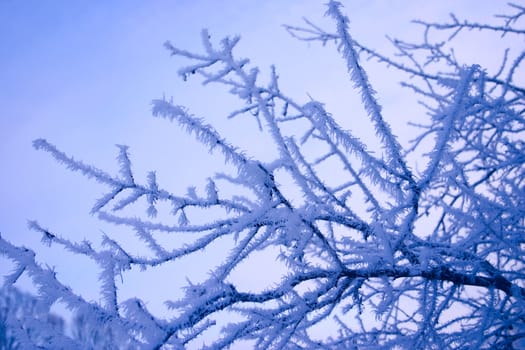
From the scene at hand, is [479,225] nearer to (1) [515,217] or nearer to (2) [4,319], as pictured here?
(1) [515,217]

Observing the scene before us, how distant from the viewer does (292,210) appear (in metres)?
1.65

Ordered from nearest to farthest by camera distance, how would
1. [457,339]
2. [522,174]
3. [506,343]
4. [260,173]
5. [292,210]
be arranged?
[260,173] → [292,210] → [457,339] → [506,343] → [522,174]

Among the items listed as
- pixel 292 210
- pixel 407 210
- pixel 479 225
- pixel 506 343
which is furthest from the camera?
pixel 506 343

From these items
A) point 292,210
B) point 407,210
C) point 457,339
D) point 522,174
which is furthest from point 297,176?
point 522,174

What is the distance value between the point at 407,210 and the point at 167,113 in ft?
3.61

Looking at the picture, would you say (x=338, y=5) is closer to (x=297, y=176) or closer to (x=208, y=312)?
(x=297, y=176)

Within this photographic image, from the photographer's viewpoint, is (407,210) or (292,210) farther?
(407,210)

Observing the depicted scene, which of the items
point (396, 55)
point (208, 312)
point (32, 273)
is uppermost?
point (396, 55)

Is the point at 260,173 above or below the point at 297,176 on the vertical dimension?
below

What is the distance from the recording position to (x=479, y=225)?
2340mm

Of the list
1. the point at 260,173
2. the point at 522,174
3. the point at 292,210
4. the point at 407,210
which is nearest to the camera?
the point at 260,173

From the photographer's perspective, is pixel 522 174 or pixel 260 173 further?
pixel 522 174

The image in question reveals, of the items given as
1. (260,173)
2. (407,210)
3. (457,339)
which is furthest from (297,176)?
(457,339)

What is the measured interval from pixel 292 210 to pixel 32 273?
952 mm
